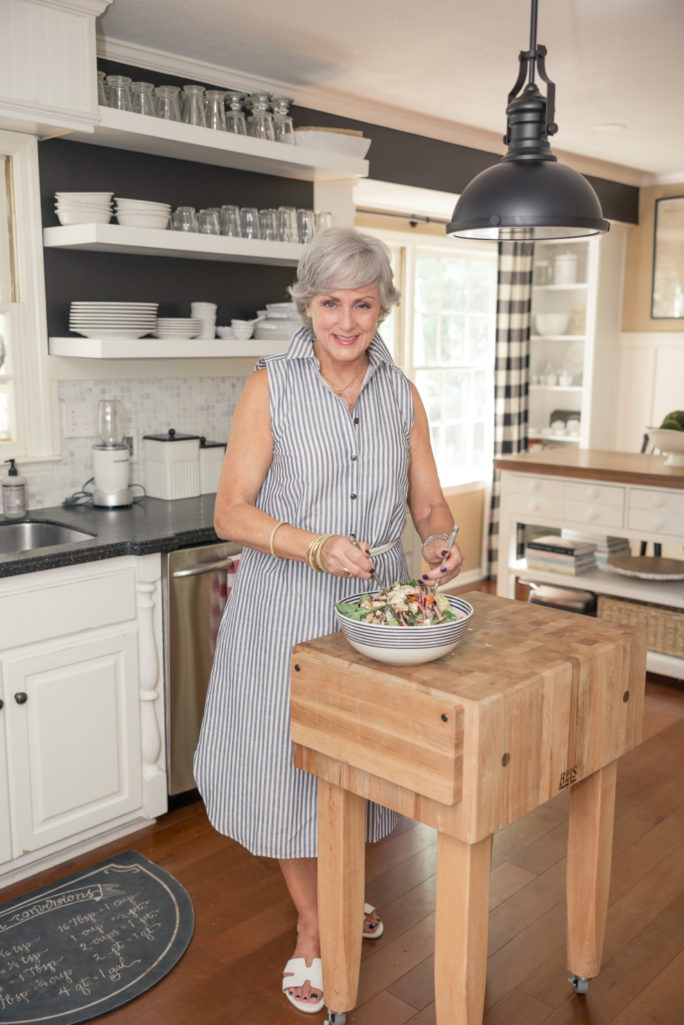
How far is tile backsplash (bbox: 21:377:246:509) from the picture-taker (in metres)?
3.29

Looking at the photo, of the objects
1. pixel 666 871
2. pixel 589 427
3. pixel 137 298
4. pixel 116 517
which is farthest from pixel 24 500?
pixel 589 427

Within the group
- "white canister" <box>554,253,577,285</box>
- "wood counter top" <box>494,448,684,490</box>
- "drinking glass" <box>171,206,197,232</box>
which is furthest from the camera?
"white canister" <box>554,253,577,285</box>

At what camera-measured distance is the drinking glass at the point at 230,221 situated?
333 cm

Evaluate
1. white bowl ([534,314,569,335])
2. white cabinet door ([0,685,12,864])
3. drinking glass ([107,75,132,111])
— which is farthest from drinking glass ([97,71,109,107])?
white bowl ([534,314,569,335])

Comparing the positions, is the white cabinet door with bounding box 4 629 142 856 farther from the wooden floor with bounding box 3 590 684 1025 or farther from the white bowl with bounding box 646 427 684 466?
the white bowl with bounding box 646 427 684 466

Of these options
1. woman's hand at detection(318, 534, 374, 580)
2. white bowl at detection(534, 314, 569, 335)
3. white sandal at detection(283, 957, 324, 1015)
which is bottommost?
white sandal at detection(283, 957, 324, 1015)

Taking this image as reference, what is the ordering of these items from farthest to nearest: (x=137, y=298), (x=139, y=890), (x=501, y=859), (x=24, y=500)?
1. (x=137, y=298)
2. (x=24, y=500)
3. (x=501, y=859)
4. (x=139, y=890)

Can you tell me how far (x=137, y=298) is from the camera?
11.2 feet

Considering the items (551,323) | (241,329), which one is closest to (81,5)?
(241,329)

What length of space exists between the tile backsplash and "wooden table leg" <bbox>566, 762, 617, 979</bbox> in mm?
2101

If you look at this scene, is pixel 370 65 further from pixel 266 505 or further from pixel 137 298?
pixel 266 505

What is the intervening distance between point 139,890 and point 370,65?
9.61ft

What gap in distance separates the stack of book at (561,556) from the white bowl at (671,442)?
592mm

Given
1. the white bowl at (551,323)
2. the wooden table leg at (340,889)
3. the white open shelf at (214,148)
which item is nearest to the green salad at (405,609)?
the wooden table leg at (340,889)
